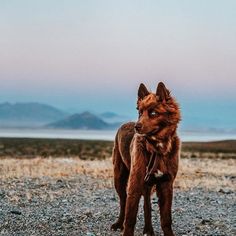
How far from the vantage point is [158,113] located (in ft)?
28.4

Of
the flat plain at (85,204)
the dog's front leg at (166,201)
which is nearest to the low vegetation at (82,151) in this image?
the flat plain at (85,204)

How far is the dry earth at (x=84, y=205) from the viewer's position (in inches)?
486

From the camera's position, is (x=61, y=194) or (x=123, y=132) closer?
(x=123, y=132)

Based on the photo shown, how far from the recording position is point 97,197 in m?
17.6

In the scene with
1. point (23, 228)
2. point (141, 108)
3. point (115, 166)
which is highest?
point (141, 108)

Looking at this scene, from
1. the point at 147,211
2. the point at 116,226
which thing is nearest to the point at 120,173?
the point at 147,211

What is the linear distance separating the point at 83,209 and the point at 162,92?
685 cm

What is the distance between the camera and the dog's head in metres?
8.58

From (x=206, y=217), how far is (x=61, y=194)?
5565 mm

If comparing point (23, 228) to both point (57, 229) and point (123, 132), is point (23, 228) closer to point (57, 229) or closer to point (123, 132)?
point (57, 229)

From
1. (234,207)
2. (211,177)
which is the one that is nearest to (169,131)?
(234,207)

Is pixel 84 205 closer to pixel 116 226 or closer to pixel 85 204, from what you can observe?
pixel 85 204

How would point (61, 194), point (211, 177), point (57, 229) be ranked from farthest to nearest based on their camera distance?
point (211, 177)
point (61, 194)
point (57, 229)

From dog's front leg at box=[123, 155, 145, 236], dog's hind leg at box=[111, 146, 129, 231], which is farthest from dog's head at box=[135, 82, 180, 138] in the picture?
dog's hind leg at box=[111, 146, 129, 231]
